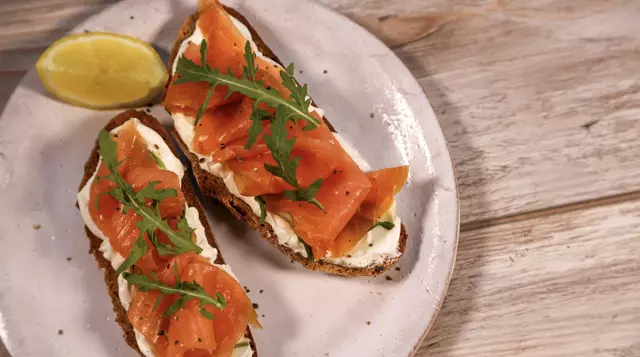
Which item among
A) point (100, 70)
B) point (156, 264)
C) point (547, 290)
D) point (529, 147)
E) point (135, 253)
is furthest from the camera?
point (529, 147)

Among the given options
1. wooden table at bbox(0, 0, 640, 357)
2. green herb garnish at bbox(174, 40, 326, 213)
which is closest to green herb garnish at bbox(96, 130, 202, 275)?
green herb garnish at bbox(174, 40, 326, 213)

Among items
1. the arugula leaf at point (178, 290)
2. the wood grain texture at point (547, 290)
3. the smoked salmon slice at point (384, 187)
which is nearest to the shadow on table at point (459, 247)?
the wood grain texture at point (547, 290)

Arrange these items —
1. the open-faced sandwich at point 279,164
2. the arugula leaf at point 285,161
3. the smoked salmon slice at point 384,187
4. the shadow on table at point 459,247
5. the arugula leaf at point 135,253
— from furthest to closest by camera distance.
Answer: the shadow on table at point 459,247, the smoked salmon slice at point 384,187, the open-faced sandwich at point 279,164, the arugula leaf at point 285,161, the arugula leaf at point 135,253

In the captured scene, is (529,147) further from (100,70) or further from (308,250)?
(100,70)

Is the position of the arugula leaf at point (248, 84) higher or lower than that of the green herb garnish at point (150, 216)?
higher

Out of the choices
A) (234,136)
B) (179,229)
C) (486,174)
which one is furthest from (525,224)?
(179,229)

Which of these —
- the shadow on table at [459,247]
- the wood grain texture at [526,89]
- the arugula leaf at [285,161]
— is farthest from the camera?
the wood grain texture at [526,89]

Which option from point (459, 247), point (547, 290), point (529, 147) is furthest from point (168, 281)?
point (529, 147)

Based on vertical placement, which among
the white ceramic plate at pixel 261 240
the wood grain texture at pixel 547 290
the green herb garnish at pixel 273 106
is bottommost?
the wood grain texture at pixel 547 290

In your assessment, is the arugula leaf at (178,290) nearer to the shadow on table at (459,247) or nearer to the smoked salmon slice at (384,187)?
the smoked salmon slice at (384,187)
